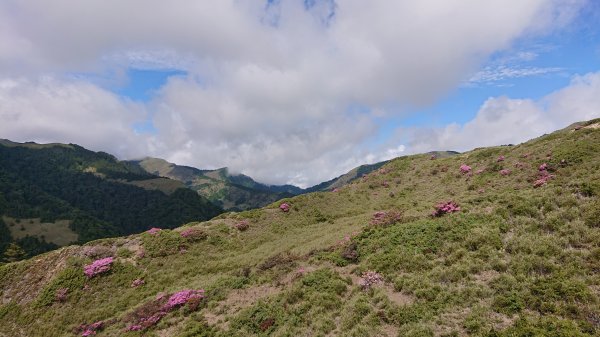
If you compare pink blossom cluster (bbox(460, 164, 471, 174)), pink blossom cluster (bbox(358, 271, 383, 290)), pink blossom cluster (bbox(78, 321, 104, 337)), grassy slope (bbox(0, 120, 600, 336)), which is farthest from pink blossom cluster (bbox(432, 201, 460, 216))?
pink blossom cluster (bbox(78, 321, 104, 337))

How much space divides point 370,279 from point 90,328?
24034 millimetres

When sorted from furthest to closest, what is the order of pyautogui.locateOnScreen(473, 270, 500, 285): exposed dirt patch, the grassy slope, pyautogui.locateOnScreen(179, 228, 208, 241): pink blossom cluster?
pyautogui.locateOnScreen(179, 228, 208, 241): pink blossom cluster
pyautogui.locateOnScreen(473, 270, 500, 285): exposed dirt patch
the grassy slope

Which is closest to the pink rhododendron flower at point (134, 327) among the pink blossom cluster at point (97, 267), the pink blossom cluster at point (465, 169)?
the pink blossom cluster at point (97, 267)

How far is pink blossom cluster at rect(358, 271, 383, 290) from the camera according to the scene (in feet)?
71.4

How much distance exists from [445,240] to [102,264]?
35.8 m

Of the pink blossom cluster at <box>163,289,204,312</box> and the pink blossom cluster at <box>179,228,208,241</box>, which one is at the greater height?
the pink blossom cluster at <box>179,228,208,241</box>

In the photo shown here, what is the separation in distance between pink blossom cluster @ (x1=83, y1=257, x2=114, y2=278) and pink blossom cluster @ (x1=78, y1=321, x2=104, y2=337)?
7.95 metres

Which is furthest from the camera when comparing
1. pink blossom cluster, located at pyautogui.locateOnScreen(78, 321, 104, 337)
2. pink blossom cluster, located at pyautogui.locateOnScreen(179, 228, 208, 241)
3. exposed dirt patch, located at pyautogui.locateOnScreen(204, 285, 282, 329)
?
pink blossom cluster, located at pyautogui.locateOnScreen(179, 228, 208, 241)

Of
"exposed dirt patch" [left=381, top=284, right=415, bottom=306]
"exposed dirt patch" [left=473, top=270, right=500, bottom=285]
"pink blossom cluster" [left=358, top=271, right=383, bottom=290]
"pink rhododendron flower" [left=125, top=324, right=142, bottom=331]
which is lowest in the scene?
"pink rhododendron flower" [left=125, top=324, right=142, bottom=331]

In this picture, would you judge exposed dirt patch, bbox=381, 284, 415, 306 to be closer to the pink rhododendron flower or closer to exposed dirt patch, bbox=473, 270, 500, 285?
exposed dirt patch, bbox=473, 270, 500, 285

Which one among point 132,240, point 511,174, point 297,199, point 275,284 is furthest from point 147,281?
point 511,174

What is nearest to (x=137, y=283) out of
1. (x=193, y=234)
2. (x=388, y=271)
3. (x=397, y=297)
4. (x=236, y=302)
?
(x=193, y=234)

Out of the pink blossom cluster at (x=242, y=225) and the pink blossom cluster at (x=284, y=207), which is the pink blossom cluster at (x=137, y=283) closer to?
the pink blossom cluster at (x=242, y=225)

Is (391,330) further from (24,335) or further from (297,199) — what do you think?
(297,199)
